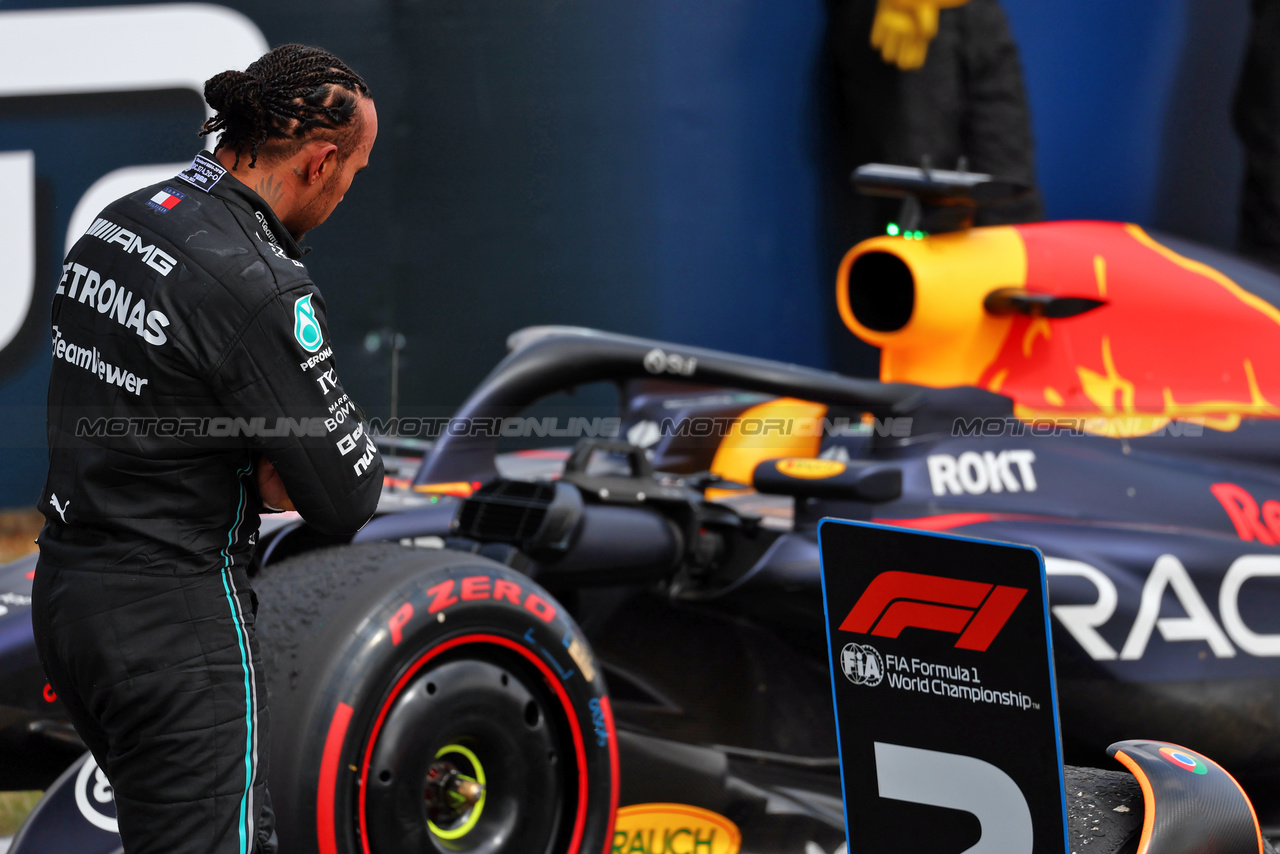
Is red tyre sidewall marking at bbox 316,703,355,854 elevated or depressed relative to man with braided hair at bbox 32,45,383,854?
depressed

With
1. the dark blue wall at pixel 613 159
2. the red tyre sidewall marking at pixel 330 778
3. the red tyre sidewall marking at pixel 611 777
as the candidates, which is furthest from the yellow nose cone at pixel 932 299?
the dark blue wall at pixel 613 159

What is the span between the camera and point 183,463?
1.35 metres

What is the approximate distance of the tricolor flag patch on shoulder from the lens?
4.50ft

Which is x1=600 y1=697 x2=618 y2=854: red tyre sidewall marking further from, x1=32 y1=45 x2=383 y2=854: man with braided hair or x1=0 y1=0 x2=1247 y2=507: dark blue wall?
x1=0 y1=0 x2=1247 y2=507: dark blue wall

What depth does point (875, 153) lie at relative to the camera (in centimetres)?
625

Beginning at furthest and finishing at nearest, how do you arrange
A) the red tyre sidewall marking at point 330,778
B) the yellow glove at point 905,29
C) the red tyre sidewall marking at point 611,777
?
the yellow glove at point 905,29 < the red tyre sidewall marking at point 611,777 < the red tyre sidewall marking at point 330,778

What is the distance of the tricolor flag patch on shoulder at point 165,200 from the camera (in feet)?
4.50

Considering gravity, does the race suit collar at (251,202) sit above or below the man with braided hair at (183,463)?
above

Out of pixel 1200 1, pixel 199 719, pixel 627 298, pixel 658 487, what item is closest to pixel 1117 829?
pixel 199 719

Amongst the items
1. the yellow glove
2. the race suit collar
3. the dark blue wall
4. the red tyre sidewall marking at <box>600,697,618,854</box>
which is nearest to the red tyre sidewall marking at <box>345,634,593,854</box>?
the red tyre sidewall marking at <box>600,697,618,854</box>

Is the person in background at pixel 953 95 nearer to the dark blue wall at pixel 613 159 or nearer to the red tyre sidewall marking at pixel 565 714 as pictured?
the dark blue wall at pixel 613 159

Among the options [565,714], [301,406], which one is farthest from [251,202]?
[565,714]

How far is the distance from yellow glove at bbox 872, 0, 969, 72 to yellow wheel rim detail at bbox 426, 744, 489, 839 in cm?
460

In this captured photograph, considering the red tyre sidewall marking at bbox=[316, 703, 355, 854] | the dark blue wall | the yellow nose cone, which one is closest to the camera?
the red tyre sidewall marking at bbox=[316, 703, 355, 854]
